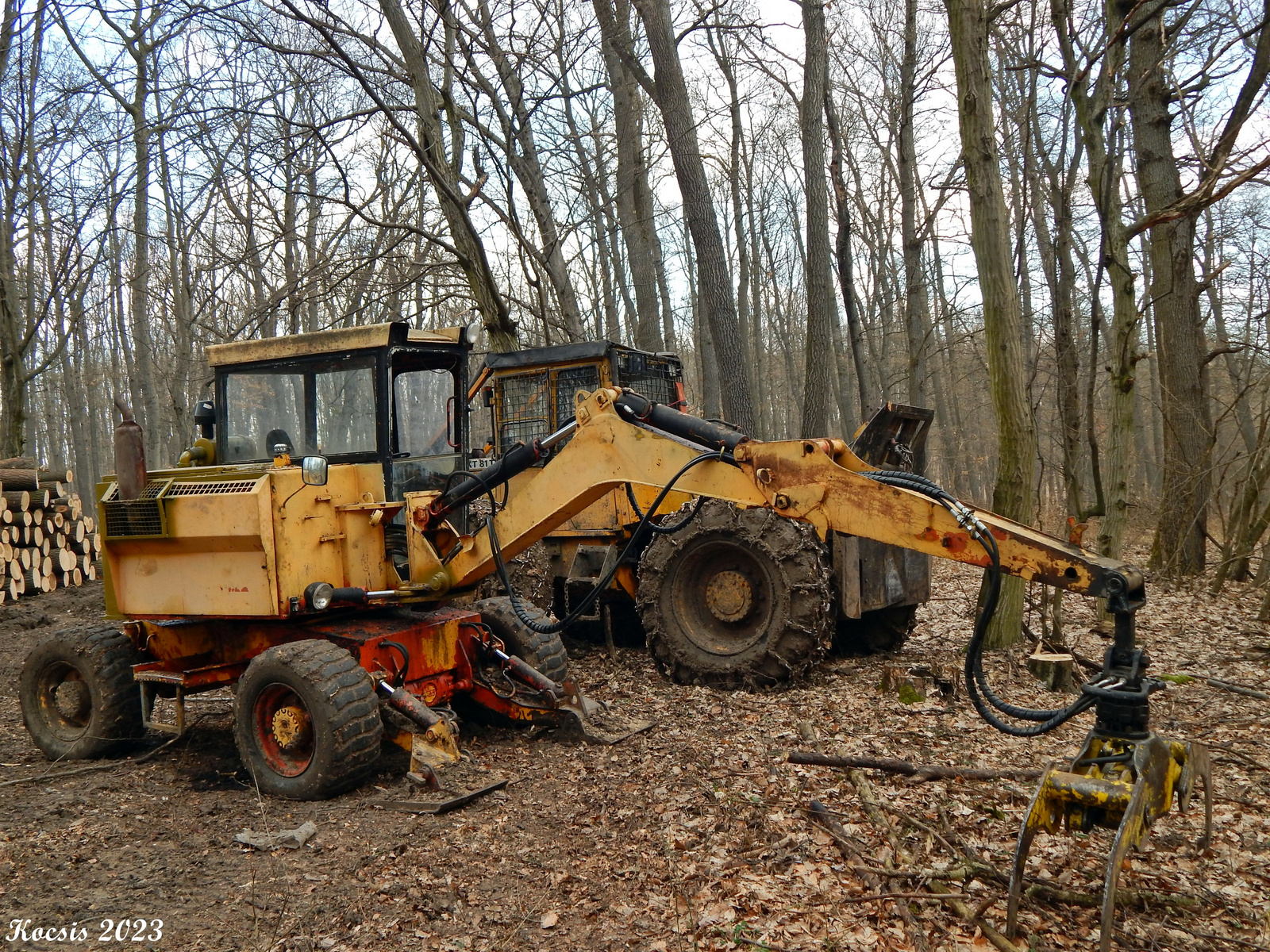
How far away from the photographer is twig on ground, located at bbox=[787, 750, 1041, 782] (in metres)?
5.11

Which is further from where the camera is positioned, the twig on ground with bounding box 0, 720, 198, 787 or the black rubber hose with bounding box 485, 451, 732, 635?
the twig on ground with bounding box 0, 720, 198, 787

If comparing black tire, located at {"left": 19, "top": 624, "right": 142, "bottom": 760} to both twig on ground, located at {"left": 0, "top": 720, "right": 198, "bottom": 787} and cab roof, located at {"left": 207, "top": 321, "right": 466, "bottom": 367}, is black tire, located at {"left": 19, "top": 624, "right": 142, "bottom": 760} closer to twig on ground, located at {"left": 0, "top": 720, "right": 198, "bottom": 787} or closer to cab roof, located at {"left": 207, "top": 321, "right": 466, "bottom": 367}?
twig on ground, located at {"left": 0, "top": 720, "right": 198, "bottom": 787}

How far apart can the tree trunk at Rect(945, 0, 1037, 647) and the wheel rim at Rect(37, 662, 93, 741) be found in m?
6.83

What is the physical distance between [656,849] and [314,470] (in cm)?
287

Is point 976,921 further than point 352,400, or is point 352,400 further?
point 352,400

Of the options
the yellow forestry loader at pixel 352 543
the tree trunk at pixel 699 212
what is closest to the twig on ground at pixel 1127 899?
the yellow forestry loader at pixel 352 543

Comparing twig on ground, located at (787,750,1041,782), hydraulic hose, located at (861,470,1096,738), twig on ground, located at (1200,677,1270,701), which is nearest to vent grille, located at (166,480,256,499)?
twig on ground, located at (787,750,1041,782)

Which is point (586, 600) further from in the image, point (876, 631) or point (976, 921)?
point (876, 631)

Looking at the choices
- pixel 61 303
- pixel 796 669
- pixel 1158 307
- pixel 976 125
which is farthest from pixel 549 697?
pixel 61 303

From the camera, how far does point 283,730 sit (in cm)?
559

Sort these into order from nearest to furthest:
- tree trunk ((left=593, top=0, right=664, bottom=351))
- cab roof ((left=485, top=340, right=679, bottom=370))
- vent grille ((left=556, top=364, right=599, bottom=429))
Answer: cab roof ((left=485, top=340, right=679, bottom=370)) → vent grille ((left=556, top=364, right=599, bottom=429)) → tree trunk ((left=593, top=0, right=664, bottom=351))

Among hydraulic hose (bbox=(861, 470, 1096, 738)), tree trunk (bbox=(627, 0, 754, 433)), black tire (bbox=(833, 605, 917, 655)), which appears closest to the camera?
hydraulic hose (bbox=(861, 470, 1096, 738))

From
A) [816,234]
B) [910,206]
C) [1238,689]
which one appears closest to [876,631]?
[1238,689]

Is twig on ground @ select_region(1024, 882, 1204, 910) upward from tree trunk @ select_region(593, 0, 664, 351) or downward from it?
downward
